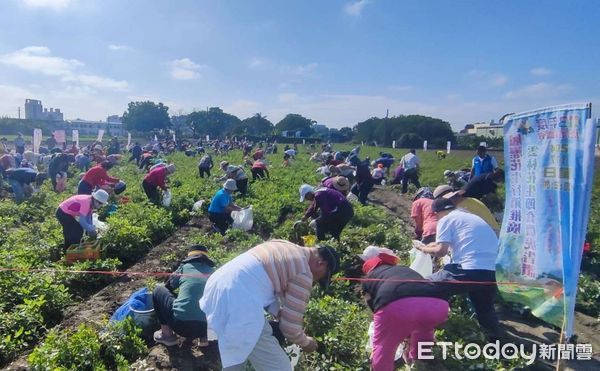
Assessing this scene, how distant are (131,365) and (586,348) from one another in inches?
180

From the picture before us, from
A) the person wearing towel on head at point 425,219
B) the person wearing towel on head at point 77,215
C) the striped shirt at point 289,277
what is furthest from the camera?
the person wearing towel on head at point 77,215

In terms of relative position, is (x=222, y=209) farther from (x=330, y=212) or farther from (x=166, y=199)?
(x=166, y=199)

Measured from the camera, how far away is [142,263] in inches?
283

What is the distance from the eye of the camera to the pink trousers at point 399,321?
3.33 metres

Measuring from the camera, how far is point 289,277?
287 cm

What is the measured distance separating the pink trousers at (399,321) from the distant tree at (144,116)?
9483 cm

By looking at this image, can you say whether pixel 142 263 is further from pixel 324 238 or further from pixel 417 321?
pixel 417 321

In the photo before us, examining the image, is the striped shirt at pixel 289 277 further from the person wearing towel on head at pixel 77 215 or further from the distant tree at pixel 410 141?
the distant tree at pixel 410 141

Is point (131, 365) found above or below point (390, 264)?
below

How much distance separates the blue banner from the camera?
3.26m

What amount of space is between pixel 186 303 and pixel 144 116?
309ft

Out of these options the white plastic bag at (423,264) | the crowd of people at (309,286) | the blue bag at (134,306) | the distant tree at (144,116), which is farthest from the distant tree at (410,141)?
the distant tree at (144,116)

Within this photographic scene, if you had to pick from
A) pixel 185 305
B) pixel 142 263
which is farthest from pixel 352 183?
pixel 185 305

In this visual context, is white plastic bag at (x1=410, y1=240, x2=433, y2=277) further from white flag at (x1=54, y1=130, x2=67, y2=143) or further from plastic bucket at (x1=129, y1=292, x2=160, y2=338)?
white flag at (x1=54, y1=130, x2=67, y2=143)
